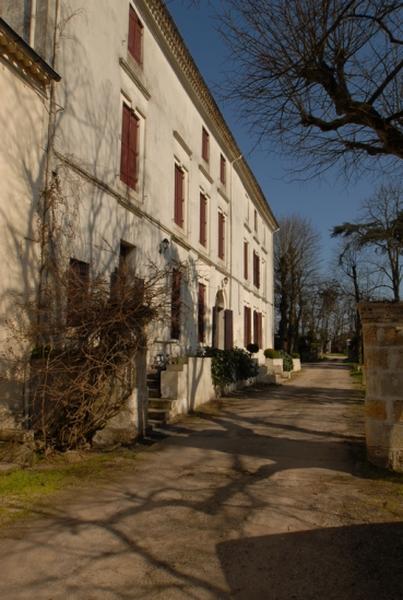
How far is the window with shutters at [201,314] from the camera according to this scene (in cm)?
1777

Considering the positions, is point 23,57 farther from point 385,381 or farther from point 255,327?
point 255,327

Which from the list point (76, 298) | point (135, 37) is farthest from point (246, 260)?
point (76, 298)

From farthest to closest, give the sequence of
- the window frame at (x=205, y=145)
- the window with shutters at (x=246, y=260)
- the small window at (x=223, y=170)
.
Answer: the window with shutters at (x=246, y=260), the small window at (x=223, y=170), the window frame at (x=205, y=145)

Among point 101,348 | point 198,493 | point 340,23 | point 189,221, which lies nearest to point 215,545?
point 198,493

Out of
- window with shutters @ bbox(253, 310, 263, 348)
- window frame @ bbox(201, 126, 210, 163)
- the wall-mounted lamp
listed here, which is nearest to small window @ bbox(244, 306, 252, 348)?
window with shutters @ bbox(253, 310, 263, 348)

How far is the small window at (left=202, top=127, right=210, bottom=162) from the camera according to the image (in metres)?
18.9

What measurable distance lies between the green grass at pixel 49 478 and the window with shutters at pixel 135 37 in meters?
10.0

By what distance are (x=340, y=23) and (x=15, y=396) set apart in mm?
7222

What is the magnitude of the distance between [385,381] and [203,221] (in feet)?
43.6

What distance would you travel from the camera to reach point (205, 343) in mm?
18047

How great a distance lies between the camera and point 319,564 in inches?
146

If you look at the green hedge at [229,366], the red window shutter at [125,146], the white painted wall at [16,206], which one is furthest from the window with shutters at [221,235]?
the white painted wall at [16,206]

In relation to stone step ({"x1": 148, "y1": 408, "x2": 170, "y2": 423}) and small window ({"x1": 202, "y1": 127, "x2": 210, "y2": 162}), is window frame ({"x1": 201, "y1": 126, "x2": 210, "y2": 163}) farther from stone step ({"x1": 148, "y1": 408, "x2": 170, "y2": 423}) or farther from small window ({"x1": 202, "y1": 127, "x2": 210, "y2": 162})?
stone step ({"x1": 148, "y1": 408, "x2": 170, "y2": 423})

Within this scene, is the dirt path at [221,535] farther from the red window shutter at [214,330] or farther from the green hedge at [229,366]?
the red window shutter at [214,330]
